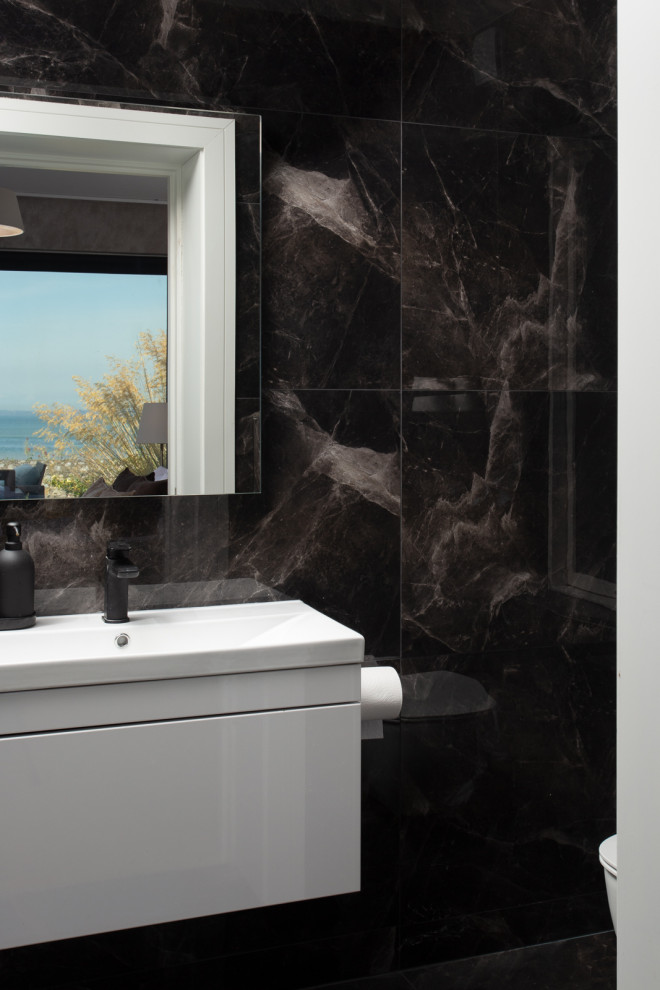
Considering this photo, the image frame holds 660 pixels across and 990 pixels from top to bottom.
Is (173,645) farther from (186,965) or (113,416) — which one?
(186,965)

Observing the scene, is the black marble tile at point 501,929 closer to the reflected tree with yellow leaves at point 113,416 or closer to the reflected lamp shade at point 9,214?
the reflected tree with yellow leaves at point 113,416

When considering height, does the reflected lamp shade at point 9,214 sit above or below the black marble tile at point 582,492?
above

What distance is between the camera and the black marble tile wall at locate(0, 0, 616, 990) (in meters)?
2.21

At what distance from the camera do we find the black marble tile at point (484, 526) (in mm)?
2443

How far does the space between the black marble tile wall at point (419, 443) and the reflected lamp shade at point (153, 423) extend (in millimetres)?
166

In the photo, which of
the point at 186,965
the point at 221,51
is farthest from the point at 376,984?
the point at 221,51

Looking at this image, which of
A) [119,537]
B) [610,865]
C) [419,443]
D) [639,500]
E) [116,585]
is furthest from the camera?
[419,443]

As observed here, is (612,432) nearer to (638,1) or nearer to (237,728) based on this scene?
(237,728)

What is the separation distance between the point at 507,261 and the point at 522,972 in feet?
6.47

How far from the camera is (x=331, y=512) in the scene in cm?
236

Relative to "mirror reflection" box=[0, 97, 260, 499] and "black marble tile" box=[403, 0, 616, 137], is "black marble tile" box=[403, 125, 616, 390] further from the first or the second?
"mirror reflection" box=[0, 97, 260, 499]

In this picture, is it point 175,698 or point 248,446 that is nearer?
point 175,698

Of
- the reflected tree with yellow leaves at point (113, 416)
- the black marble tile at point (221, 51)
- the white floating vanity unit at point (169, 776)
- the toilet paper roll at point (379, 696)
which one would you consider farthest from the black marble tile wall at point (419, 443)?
the white floating vanity unit at point (169, 776)

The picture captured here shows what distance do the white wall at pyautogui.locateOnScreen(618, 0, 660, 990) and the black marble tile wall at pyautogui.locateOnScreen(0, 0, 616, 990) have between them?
5.47ft
